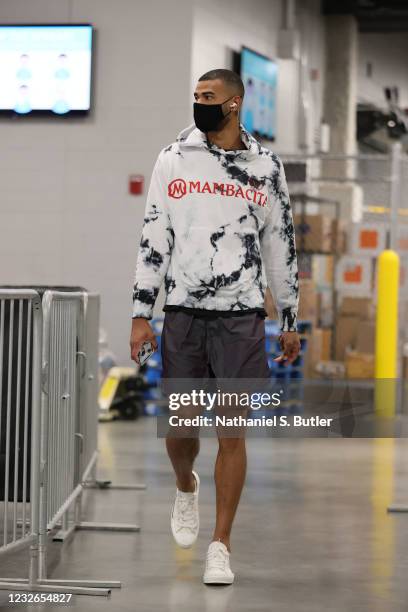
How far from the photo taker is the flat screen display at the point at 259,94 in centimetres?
1280

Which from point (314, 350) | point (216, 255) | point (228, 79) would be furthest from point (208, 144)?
point (314, 350)

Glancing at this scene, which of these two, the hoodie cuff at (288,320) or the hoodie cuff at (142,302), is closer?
the hoodie cuff at (142,302)

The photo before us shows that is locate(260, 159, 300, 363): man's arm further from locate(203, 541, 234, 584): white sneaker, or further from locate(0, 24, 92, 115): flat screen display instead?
locate(0, 24, 92, 115): flat screen display

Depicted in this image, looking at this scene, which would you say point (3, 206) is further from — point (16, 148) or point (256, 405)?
point (256, 405)

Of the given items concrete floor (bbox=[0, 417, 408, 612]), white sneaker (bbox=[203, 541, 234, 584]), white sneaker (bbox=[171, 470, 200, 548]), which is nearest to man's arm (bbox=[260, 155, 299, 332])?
white sneaker (bbox=[171, 470, 200, 548])

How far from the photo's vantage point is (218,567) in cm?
448

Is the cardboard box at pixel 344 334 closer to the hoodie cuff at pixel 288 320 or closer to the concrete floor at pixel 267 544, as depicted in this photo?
the concrete floor at pixel 267 544

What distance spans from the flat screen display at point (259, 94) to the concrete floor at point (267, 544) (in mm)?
5447

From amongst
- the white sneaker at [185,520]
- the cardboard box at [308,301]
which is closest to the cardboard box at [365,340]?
the cardboard box at [308,301]

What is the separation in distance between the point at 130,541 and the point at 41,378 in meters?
1.23

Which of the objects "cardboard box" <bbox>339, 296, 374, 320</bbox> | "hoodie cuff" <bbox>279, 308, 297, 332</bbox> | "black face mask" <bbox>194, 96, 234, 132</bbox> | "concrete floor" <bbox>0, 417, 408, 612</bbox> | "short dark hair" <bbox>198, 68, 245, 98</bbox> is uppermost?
"short dark hair" <bbox>198, 68, 245, 98</bbox>

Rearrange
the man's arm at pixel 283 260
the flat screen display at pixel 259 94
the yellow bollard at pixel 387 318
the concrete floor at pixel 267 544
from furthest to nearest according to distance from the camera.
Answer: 1. the flat screen display at pixel 259 94
2. the yellow bollard at pixel 387 318
3. the man's arm at pixel 283 260
4. the concrete floor at pixel 267 544

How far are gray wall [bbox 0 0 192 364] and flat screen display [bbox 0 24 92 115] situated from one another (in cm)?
13

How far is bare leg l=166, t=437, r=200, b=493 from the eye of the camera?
4719mm
